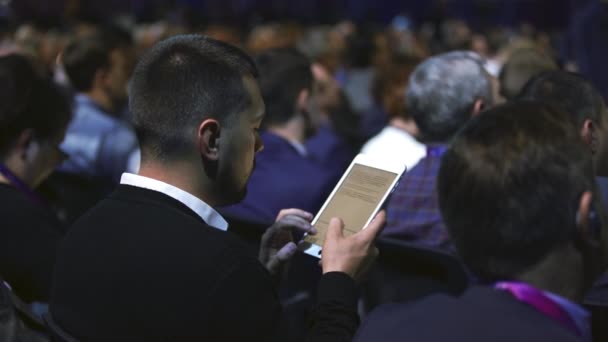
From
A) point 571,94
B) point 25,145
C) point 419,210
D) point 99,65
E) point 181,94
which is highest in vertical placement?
point 181,94

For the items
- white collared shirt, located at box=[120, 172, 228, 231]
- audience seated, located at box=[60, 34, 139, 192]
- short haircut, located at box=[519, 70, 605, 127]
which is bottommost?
audience seated, located at box=[60, 34, 139, 192]

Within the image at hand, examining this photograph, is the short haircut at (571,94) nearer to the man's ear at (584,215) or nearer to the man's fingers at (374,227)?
the man's fingers at (374,227)

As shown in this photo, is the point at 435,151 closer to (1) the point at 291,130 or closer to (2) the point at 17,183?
(1) the point at 291,130

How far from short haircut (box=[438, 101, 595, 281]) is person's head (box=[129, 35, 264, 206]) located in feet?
2.06

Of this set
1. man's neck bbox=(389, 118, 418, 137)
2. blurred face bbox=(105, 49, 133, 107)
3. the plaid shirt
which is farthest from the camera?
blurred face bbox=(105, 49, 133, 107)

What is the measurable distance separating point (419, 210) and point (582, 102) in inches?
25.1

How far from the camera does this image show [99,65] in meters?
4.65

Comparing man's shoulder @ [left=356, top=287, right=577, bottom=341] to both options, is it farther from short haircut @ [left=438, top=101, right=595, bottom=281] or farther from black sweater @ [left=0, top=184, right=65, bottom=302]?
black sweater @ [left=0, top=184, right=65, bottom=302]

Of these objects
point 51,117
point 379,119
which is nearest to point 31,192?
point 51,117

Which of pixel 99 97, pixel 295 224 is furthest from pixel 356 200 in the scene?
pixel 99 97

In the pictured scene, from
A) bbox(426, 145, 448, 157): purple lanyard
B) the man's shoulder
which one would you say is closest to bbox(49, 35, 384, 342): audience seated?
the man's shoulder

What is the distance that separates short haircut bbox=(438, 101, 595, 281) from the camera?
1279 millimetres

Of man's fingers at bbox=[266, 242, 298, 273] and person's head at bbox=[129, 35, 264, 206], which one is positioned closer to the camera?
person's head at bbox=[129, 35, 264, 206]

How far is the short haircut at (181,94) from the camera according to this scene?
1.83 metres
